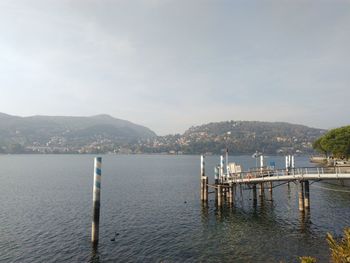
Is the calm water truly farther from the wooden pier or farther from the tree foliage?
the tree foliage

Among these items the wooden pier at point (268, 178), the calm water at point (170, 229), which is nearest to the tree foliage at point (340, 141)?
the calm water at point (170, 229)

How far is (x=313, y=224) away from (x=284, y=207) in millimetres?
12683

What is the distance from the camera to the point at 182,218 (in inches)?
1797

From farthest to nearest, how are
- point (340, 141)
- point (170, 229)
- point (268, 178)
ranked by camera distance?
point (340, 141) < point (268, 178) < point (170, 229)

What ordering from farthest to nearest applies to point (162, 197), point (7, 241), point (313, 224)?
point (162, 197), point (313, 224), point (7, 241)

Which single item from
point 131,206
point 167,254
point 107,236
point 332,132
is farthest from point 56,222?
point 332,132

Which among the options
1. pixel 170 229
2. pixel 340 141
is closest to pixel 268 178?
pixel 170 229

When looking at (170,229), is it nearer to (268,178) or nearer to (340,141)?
(268,178)

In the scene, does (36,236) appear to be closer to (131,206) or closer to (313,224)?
(131,206)

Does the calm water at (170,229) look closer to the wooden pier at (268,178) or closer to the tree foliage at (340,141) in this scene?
the wooden pier at (268,178)

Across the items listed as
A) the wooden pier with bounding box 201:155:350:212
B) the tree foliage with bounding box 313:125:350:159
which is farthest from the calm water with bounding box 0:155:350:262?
the tree foliage with bounding box 313:125:350:159

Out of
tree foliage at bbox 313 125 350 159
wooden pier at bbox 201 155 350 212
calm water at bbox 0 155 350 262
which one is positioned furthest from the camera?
tree foliage at bbox 313 125 350 159

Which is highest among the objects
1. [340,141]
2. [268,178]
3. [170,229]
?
[340,141]

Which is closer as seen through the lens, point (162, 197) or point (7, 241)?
point (7, 241)
